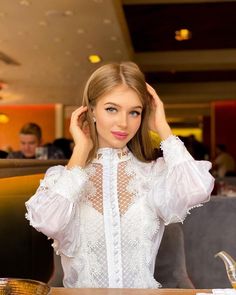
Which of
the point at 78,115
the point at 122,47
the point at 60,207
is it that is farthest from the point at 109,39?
the point at 60,207

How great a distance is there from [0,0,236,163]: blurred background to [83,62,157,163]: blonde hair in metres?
0.17

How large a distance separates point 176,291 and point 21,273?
1.71m

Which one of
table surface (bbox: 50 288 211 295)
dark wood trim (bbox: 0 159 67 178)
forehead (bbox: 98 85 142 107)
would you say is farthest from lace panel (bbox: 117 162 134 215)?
dark wood trim (bbox: 0 159 67 178)

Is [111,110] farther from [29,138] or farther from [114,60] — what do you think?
[114,60]

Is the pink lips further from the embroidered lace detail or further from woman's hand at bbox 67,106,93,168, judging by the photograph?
the embroidered lace detail

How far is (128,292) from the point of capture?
4.53ft

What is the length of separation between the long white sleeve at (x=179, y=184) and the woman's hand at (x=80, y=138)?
255 millimetres

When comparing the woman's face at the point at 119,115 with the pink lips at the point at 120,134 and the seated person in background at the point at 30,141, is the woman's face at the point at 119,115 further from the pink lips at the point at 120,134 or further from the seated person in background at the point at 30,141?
the seated person in background at the point at 30,141

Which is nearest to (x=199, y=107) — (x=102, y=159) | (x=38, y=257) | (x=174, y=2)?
(x=174, y=2)

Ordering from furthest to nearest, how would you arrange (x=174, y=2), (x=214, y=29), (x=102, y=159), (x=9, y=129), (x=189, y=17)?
(x=9, y=129)
(x=214, y=29)
(x=189, y=17)
(x=174, y=2)
(x=102, y=159)

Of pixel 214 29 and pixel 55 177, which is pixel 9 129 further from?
pixel 55 177

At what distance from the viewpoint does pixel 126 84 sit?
68.8 inches

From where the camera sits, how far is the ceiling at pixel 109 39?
235 inches

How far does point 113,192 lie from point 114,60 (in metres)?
6.76
